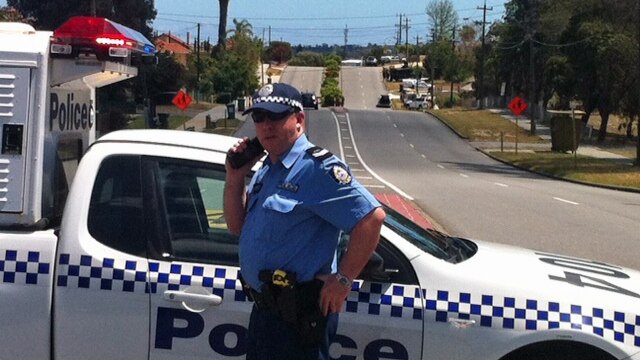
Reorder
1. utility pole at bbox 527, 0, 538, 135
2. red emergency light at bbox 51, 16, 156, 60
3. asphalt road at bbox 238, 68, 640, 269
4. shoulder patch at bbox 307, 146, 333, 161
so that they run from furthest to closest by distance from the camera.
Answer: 1. utility pole at bbox 527, 0, 538, 135
2. asphalt road at bbox 238, 68, 640, 269
3. red emergency light at bbox 51, 16, 156, 60
4. shoulder patch at bbox 307, 146, 333, 161

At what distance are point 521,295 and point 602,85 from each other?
5227 centimetres

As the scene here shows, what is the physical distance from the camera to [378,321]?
13.4 feet

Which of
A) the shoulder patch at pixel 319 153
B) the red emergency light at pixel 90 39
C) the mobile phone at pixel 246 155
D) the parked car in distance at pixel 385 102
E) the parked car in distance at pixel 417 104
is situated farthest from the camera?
the parked car in distance at pixel 417 104

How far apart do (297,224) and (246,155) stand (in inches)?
17.7

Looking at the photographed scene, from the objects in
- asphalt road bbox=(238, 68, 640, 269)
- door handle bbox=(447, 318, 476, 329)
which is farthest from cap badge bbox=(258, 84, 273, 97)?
asphalt road bbox=(238, 68, 640, 269)

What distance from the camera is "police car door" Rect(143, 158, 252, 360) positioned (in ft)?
13.6

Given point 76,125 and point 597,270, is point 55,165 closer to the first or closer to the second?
point 76,125

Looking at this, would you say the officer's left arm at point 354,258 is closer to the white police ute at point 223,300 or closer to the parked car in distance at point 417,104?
the white police ute at point 223,300

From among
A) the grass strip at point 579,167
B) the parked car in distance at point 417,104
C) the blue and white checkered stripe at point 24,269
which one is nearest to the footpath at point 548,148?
the grass strip at point 579,167

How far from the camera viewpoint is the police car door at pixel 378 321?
4.09m

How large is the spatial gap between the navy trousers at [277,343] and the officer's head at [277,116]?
611 millimetres

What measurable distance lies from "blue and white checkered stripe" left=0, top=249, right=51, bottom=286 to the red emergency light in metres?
1.06

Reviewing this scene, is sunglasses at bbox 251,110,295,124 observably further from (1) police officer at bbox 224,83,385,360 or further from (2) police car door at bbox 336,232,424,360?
(2) police car door at bbox 336,232,424,360

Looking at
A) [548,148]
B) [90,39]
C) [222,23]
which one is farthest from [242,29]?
[90,39]
